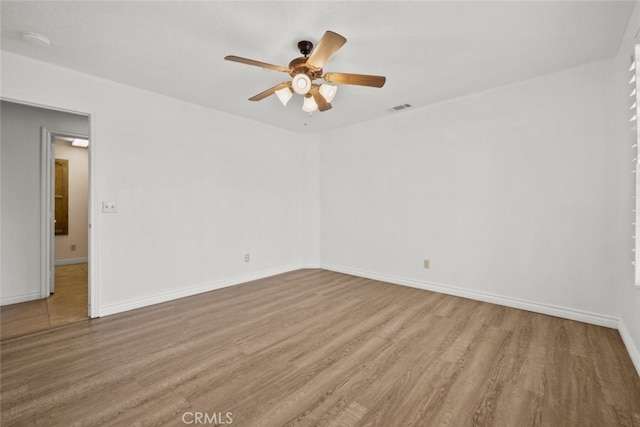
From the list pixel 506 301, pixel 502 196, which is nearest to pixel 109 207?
pixel 502 196

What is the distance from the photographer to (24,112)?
11.3ft

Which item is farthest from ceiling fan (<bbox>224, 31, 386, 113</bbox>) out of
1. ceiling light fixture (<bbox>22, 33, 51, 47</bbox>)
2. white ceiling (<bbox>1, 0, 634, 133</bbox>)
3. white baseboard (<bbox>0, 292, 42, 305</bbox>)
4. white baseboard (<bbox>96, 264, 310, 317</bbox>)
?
white baseboard (<bbox>0, 292, 42, 305</bbox>)

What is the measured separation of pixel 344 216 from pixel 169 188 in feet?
8.73

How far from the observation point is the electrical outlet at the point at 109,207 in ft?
9.64

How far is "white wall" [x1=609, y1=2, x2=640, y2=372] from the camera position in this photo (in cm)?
200

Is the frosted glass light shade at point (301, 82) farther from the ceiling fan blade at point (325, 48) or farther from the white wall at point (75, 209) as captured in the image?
the white wall at point (75, 209)

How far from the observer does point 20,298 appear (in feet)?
11.0

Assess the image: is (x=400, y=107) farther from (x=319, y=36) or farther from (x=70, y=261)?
(x=70, y=261)

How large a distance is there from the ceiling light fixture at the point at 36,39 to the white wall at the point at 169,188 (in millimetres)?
428

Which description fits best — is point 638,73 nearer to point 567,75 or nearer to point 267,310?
point 567,75

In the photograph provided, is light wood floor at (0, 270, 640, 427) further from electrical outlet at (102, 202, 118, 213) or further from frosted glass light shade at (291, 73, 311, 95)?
frosted glass light shade at (291, 73, 311, 95)

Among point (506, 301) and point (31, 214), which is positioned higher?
point (31, 214)

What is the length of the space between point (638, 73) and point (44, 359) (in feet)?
14.8

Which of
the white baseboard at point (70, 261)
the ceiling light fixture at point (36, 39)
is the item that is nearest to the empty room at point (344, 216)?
the ceiling light fixture at point (36, 39)
